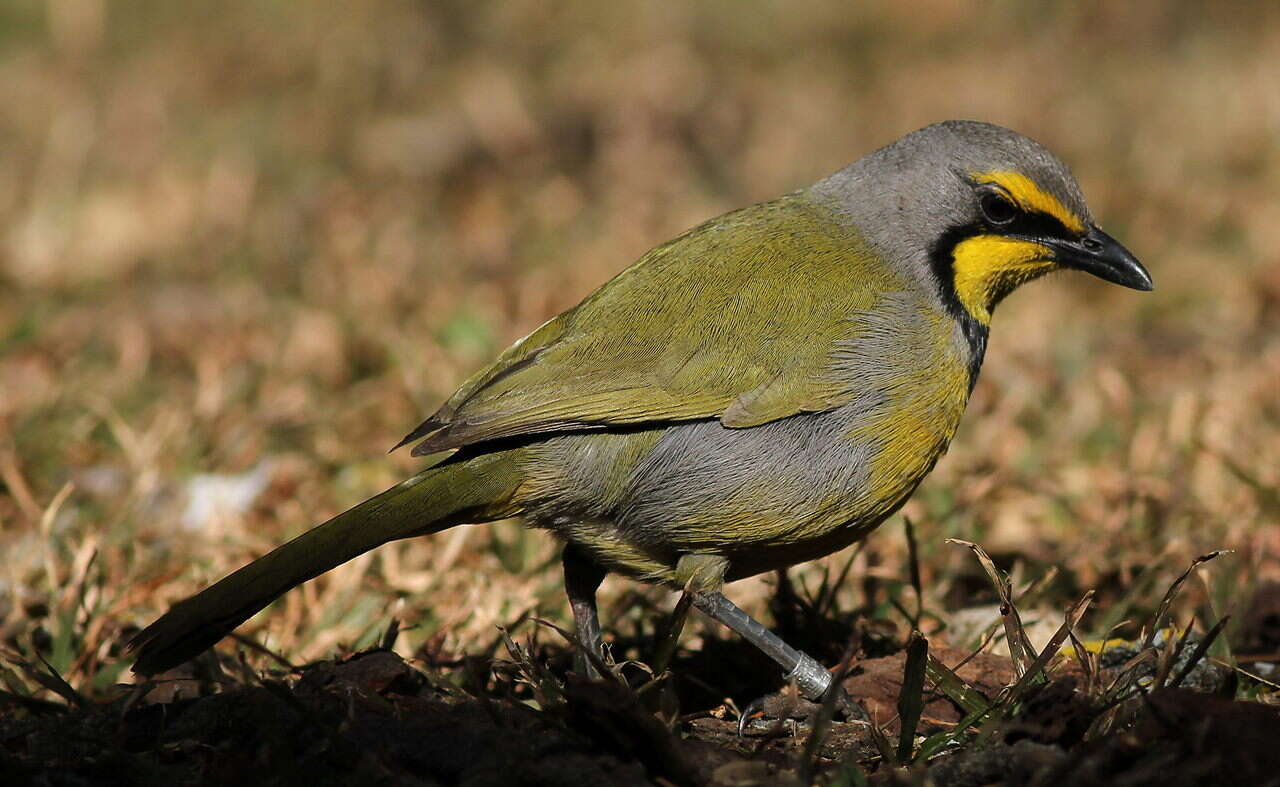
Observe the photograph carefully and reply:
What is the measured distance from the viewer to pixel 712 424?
3.44 meters

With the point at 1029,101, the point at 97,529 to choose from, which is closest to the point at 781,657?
the point at 97,529

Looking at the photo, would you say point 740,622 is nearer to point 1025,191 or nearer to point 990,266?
point 990,266

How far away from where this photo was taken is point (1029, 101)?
8.83 metres

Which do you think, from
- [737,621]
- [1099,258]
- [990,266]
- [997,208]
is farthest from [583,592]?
[1099,258]

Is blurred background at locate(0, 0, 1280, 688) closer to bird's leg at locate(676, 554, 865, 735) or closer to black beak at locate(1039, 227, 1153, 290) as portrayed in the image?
bird's leg at locate(676, 554, 865, 735)

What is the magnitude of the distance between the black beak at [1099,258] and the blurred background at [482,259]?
2.65ft

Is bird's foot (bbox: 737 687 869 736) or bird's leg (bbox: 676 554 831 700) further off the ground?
bird's leg (bbox: 676 554 831 700)

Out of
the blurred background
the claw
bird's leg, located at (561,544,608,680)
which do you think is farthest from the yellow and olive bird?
the blurred background

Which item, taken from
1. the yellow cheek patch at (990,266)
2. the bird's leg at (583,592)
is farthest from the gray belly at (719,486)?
the yellow cheek patch at (990,266)

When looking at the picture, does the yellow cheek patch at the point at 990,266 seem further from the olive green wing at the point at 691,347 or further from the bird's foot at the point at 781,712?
the bird's foot at the point at 781,712

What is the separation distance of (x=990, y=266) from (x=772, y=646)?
1143 mm

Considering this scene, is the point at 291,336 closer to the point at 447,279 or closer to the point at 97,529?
the point at 447,279

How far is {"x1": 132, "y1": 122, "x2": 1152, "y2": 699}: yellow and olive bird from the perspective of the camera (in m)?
3.36

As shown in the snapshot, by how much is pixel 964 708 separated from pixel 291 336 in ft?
12.2
